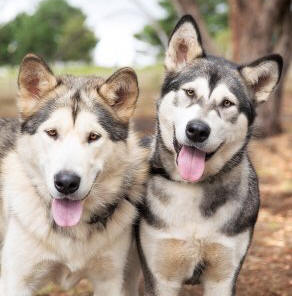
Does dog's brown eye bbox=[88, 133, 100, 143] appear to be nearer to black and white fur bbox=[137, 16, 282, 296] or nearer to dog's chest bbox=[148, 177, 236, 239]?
black and white fur bbox=[137, 16, 282, 296]

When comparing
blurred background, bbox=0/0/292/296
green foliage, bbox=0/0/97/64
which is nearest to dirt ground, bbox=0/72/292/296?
blurred background, bbox=0/0/292/296

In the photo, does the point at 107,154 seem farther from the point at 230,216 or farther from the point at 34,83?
the point at 230,216

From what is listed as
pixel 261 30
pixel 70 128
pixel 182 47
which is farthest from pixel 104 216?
pixel 261 30

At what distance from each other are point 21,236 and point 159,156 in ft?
3.76

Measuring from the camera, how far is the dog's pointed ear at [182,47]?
13.2 feet

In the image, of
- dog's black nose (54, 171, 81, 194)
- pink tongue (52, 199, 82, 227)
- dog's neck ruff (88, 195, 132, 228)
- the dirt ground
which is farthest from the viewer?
the dirt ground

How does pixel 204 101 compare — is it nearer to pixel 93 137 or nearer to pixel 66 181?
pixel 93 137

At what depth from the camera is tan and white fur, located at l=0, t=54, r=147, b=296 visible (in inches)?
136

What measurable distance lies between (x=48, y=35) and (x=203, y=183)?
36366mm

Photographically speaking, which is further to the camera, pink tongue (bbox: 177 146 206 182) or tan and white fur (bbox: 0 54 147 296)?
pink tongue (bbox: 177 146 206 182)

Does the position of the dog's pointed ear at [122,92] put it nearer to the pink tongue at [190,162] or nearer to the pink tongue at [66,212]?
the pink tongue at [190,162]

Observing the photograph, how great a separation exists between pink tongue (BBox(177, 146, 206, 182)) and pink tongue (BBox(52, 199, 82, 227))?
2.44ft

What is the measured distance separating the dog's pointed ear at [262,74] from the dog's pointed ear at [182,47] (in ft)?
1.23

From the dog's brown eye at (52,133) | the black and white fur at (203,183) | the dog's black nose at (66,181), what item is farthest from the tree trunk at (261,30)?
the dog's black nose at (66,181)
